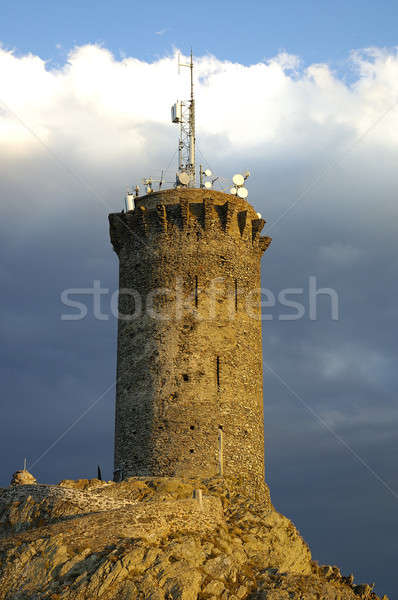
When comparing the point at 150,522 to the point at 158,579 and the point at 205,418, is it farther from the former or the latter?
the point at 205,418

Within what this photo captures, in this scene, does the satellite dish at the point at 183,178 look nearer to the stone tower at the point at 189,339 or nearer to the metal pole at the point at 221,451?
the stone tower at the point at 189,339

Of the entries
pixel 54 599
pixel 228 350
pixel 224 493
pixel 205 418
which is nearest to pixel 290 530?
pixel 224 493

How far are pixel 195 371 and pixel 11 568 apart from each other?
42.2 feet

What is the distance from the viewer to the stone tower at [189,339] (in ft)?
113

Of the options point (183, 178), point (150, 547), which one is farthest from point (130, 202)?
point (150, 547)

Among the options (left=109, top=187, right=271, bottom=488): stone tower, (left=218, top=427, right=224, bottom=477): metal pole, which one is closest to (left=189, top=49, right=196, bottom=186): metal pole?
(left=109, top=187, right=271, bottom=488): stone tower

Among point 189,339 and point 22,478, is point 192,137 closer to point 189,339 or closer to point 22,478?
point 189,339

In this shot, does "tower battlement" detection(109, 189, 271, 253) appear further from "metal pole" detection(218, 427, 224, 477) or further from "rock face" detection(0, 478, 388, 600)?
"rock face" detection(0, 478, 388, 600)

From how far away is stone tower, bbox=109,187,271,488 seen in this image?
34.4 meters

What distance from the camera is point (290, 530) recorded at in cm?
A: 3128

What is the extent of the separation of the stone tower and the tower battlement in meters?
0.04

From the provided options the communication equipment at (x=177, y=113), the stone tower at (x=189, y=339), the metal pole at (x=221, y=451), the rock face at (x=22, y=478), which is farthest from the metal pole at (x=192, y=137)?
the rock face at (x=22, y=478)

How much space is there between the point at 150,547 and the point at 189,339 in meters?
11.6

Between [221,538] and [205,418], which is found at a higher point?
[205,418]
